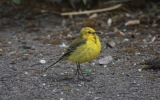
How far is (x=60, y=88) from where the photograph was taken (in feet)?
19.8

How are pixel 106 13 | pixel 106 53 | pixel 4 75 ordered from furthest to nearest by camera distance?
pixel 106 13, pixel 106 53, pixel 4 75

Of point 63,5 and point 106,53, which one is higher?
point 63,5

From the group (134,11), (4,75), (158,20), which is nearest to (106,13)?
(134,11)

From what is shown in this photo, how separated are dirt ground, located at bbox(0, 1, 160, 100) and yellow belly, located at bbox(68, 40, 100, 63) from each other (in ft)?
1.46

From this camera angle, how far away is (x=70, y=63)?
7.55 meters

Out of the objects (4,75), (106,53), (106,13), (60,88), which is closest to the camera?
(60,88)

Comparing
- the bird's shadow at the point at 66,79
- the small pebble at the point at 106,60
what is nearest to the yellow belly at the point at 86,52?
the bird's shadow at the point at 66,79

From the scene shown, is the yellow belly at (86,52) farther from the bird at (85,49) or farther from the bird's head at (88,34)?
the bird's head at (88,34)

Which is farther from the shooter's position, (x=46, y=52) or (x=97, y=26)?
(x=97, y=26)

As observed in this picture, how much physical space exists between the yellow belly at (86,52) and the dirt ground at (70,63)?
0.45 metres

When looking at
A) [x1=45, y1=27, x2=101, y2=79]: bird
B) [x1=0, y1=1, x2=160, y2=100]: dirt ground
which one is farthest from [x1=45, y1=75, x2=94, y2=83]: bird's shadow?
[x1=45, y1=27, x2=101, y2=79]: bird

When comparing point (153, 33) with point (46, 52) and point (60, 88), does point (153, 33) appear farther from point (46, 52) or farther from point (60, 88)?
point (60, 88)

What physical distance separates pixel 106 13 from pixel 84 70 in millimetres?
3795

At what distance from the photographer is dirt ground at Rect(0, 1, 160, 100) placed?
5.85 m
